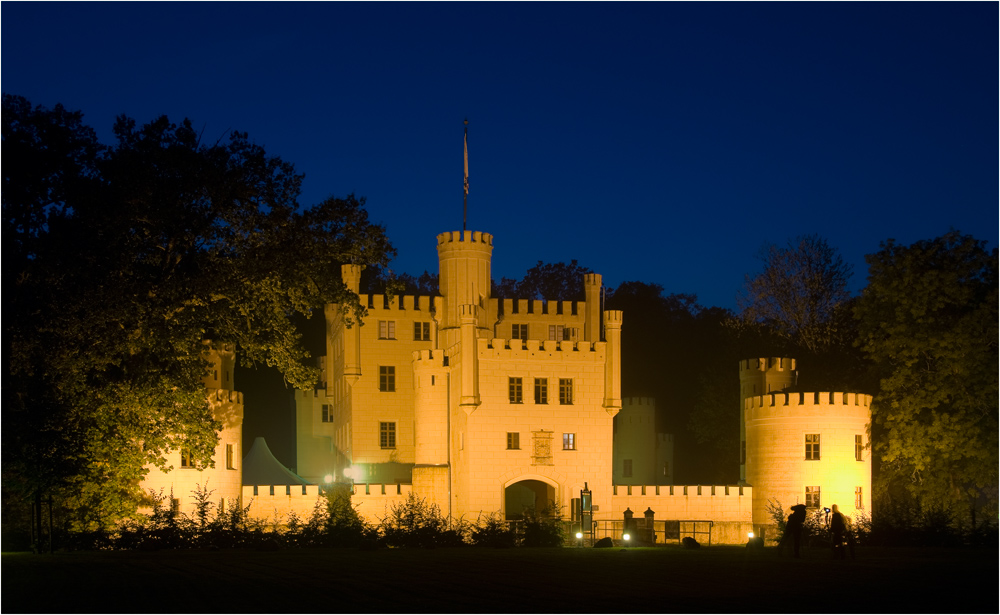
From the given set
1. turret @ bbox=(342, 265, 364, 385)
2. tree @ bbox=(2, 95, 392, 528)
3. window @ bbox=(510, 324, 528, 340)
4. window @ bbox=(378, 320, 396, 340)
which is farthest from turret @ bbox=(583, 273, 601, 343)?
tree @ bbox=(2, 95, 392, 528)

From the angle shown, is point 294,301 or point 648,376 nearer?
point 294,301

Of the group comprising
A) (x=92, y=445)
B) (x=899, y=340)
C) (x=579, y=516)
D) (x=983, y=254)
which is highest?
(x=983, y=254)

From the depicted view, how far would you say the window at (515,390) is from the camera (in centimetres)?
4509

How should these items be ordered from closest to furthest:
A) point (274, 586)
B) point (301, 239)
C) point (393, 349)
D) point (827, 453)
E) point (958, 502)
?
point (274, 586) → point (301, 239) → point (958, 502) → point (827, 453) → point (393, 349)

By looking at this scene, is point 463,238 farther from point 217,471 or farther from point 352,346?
point 217,471

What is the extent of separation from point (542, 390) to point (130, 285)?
18.4 meters

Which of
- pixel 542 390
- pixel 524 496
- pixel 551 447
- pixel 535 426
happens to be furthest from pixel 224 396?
pixel 524 496

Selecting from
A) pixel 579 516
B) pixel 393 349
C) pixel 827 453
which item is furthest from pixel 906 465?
pixel 393 349

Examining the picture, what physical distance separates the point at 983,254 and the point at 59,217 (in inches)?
1181

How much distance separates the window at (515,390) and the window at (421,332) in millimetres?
A: 9000

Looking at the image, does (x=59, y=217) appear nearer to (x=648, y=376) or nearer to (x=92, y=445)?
(x=92, y=445)

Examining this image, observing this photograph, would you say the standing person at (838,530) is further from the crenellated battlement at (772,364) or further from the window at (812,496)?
the crenellated battlement at (772,364)

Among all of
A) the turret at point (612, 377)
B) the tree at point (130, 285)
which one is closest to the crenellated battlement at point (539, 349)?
the turret at point (612, 377)

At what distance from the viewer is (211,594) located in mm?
16469
